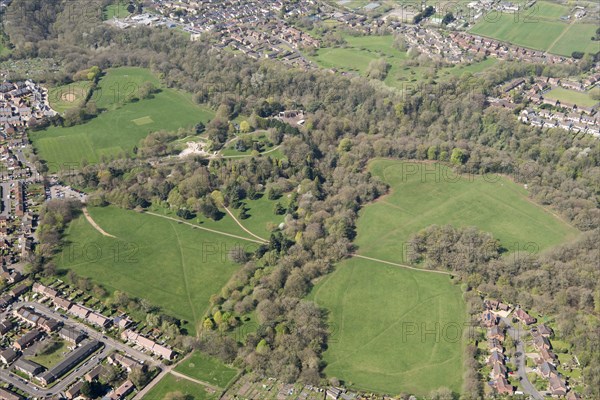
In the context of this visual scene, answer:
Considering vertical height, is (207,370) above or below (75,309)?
below

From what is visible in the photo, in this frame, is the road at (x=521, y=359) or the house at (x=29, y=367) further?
the house at (x=29, y=367)

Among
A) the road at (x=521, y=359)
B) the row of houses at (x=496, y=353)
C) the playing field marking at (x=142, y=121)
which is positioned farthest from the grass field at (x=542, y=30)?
the row of houses at (x=496, y=353)

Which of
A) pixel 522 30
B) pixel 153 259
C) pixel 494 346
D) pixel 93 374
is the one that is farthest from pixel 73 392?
pixel 522 30

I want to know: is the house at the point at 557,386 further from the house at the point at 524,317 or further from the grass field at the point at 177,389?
the grass field at the point at 177,389

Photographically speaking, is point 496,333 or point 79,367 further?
point 496,333

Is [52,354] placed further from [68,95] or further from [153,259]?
[68,95]

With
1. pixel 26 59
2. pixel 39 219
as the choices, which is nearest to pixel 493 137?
pixel 39 219
